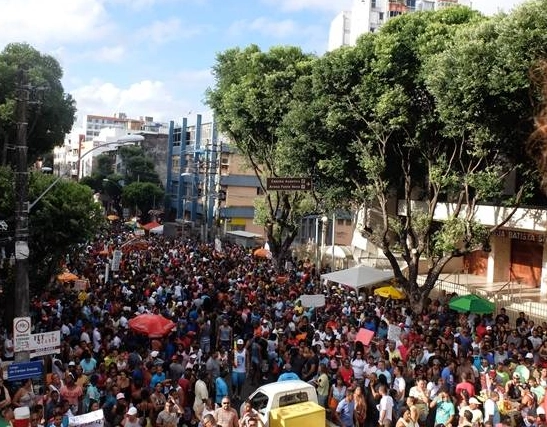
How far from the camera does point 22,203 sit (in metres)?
11.4

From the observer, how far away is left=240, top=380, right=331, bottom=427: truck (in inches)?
380

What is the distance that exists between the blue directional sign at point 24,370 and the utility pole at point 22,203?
2.84 ft

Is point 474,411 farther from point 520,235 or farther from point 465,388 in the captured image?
point 520,235

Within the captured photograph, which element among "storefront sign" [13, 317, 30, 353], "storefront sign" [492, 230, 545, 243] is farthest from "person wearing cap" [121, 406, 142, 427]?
"storefront sign" [492, 230, 545, 243]

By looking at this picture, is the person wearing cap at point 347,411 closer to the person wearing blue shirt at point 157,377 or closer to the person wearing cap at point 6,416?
the person wearing blue shirt at point 157,377

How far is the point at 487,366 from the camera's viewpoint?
12.4m

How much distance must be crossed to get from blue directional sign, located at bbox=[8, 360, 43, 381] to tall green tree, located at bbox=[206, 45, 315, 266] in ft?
50.0

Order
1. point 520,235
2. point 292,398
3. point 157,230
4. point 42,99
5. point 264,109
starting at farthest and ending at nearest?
point 157,230 < point 264,109 < point 520,235 < point 42,99 < point 292,398

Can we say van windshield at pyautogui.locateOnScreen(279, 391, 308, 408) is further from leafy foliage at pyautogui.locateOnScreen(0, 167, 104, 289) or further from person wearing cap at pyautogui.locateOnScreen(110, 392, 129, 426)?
leafy foliage at pyautogui.locateOnScreen(0, 167, 104, 289)

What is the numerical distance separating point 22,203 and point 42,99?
12509 millimetres

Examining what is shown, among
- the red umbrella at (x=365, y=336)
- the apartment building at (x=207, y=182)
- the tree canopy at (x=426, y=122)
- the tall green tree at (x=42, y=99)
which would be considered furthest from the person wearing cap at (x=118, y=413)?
the apartment building at (x=207, y=182)

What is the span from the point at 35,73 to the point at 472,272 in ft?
70.2

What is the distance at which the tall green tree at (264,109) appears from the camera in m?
26.9

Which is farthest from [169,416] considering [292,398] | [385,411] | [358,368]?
[358,368]
